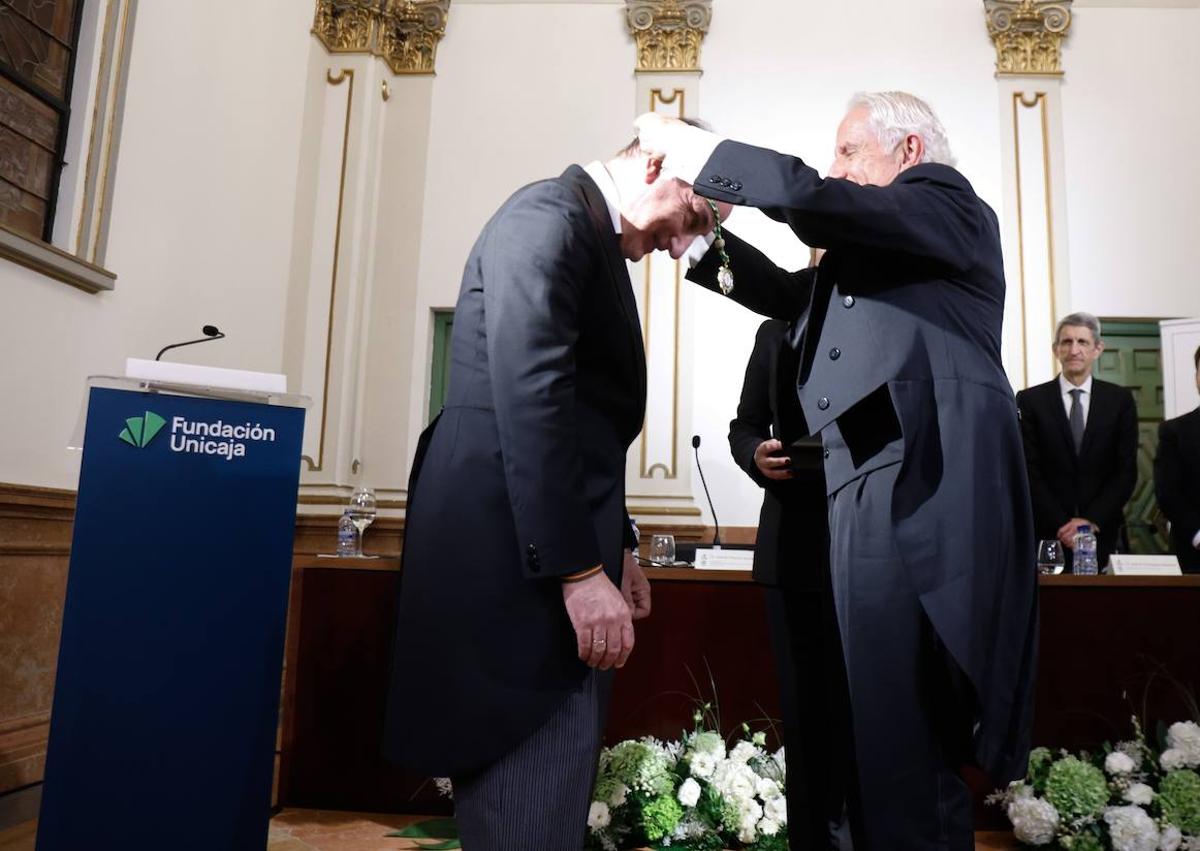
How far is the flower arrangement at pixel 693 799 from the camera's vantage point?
104 inches

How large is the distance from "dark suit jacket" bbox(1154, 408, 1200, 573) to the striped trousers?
362cm

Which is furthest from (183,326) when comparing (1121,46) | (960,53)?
(1121,46)

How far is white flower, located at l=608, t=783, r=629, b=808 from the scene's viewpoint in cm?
265

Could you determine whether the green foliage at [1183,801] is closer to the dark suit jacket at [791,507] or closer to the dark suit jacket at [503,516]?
the dark suit jacket at [791,507]

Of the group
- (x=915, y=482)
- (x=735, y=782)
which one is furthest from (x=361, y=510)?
(x=915, y=482)

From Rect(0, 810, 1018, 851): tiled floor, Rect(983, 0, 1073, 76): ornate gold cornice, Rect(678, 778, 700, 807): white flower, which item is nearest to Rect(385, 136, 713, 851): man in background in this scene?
Rect(678, 778, 700, 807): white flower

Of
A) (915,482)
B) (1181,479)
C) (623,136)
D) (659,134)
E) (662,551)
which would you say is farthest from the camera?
(623,136)

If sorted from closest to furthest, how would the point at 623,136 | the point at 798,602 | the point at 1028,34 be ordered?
the point at 798,602, the point at 1028,34, the point at 623,136

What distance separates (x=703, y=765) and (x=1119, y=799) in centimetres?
118

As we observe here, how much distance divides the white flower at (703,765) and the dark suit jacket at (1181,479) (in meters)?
2.47

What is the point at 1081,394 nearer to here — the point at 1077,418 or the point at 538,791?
the point at 1077,418

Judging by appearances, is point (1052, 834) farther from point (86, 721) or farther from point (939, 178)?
point (86, 721)

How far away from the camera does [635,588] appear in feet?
5.47

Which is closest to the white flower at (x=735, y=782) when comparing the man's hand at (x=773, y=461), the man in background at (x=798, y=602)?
the man in background at (x=798, y=602)
